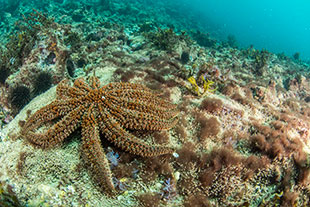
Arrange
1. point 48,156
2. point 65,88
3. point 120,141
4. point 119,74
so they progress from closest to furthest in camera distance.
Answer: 1. point 120,141
2. point 48,156
3. point 65,88
4. point 119,74

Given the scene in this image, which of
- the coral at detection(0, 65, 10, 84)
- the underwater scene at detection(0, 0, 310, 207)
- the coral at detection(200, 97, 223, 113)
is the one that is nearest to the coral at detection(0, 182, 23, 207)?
the underwater scene at detection(0, 0, 310, 207)

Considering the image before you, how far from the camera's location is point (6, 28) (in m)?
21.3

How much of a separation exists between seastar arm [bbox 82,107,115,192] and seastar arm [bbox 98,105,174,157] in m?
Result: 0.20

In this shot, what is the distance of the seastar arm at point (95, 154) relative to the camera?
341 cm

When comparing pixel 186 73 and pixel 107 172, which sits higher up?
pixel 186 73

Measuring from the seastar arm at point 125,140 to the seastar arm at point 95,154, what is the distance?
0.20m

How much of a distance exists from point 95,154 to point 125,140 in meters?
0.62

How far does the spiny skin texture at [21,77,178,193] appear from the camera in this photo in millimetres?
3602

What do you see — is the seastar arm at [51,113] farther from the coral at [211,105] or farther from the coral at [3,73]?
the coral at [3,73]

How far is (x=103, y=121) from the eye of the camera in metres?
3.88

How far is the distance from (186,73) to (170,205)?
16.1ft

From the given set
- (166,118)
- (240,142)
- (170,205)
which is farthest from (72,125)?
(240,142)

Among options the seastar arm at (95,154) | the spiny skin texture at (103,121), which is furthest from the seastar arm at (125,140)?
the seastar arm at (95,154)

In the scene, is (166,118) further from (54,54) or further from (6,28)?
(6,28)
